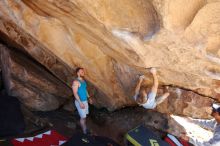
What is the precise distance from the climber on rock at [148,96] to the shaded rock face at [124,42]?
0.16 m

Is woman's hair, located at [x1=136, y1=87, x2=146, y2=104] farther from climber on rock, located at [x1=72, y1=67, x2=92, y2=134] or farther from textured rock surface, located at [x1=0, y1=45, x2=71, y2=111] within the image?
textured rock surface, located at [x1=0, y1=45, x2=71, y2=111]

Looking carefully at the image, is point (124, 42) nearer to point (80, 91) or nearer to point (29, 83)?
point (80, 91)

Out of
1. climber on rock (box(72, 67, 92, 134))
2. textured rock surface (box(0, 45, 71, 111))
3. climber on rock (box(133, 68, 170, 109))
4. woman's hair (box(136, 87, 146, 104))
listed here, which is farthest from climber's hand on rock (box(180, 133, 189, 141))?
textured rock surface (box(0, 45, 71, 111))

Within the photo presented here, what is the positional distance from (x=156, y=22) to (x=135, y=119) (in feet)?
8.56

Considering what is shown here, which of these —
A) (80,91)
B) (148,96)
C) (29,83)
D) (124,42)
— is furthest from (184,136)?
(29,83)

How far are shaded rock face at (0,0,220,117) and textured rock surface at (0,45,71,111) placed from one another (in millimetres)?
198

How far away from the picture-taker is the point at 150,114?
7203 millimetres

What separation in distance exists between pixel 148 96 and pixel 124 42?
55.8 inches

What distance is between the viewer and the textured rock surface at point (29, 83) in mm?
7137

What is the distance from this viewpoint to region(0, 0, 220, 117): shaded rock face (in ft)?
16.4

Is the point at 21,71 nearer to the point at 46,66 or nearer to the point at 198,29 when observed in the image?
the point at 46,66

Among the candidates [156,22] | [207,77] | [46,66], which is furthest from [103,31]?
[46,66]

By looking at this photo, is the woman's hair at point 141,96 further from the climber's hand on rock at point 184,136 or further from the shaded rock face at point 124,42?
the climber's hand on rock at point 184,136

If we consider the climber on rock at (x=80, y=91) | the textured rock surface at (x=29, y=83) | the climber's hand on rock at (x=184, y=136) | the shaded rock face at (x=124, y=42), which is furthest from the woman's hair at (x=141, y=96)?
the textured rock surface at (x=29, y=83)
